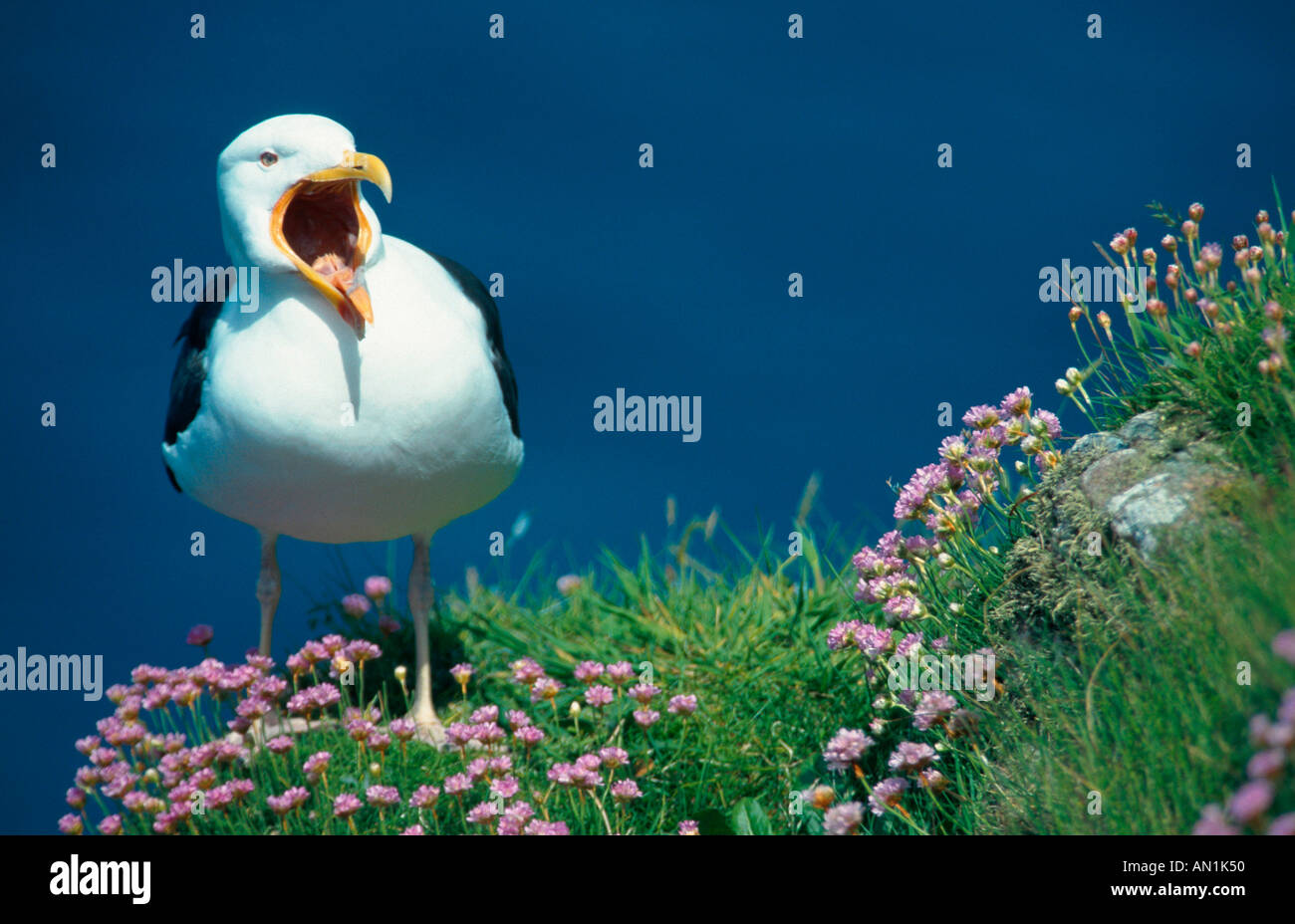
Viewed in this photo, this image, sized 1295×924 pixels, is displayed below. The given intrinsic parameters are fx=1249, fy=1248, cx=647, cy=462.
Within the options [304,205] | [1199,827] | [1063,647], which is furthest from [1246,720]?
[304,205]

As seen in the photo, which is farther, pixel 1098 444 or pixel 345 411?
pixel 345 411

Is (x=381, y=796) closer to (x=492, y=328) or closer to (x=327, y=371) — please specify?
(x=327, y=371)

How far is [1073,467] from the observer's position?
8.09 ft

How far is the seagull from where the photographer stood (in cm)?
289

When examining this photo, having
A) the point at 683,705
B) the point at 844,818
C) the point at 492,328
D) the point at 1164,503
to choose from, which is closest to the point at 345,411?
the point at 492,328

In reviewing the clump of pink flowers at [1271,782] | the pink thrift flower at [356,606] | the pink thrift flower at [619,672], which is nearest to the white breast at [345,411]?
the pink thrift flower at [356,606]

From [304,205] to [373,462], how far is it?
0.70m

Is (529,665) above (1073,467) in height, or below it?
below

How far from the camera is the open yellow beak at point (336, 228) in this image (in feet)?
9.23

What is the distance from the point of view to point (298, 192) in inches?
116

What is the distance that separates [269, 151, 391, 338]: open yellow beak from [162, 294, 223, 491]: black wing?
0.35m

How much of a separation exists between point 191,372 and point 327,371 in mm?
471

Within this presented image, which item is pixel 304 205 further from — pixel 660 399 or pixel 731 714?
pixel 731 714
